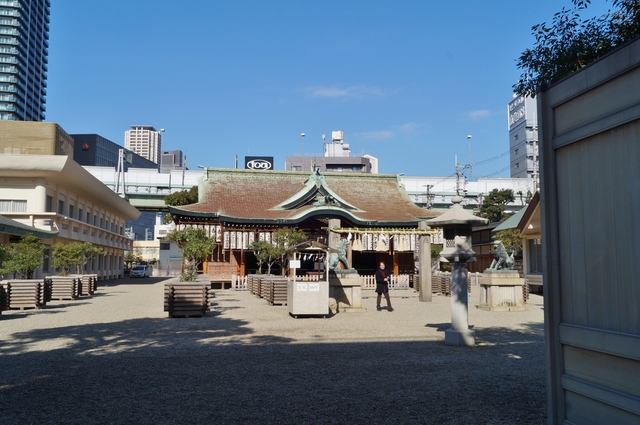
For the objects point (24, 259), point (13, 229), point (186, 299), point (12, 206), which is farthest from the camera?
point (12, 206)

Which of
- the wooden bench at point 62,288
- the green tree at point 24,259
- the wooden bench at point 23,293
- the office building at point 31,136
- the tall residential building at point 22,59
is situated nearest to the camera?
the wooden bench at point 23,293

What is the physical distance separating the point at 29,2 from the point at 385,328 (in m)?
128

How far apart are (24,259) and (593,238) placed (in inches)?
843

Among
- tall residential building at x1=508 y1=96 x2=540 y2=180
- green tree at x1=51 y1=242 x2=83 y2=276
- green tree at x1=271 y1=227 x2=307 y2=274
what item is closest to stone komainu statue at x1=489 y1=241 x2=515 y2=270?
green tree at x1=271 y1=227 x2=307 y2=274

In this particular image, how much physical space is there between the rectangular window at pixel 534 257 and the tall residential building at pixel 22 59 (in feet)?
343

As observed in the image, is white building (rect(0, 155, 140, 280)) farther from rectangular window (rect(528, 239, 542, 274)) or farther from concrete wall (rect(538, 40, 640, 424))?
concrete wall (rect(538, 40, 640, 424))

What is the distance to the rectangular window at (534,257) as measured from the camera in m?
33.2

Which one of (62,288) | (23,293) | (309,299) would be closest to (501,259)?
(309,299)

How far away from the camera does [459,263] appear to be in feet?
41.1

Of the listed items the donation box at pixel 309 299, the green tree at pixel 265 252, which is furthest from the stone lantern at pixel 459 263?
the green tree at pixel 265 252

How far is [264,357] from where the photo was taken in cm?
986

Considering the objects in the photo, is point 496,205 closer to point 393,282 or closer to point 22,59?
point 393,282

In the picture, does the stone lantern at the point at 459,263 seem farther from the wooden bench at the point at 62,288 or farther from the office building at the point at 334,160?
the office building at the point at 334,160

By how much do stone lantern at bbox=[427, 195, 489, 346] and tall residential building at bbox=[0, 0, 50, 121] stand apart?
113776 mm
